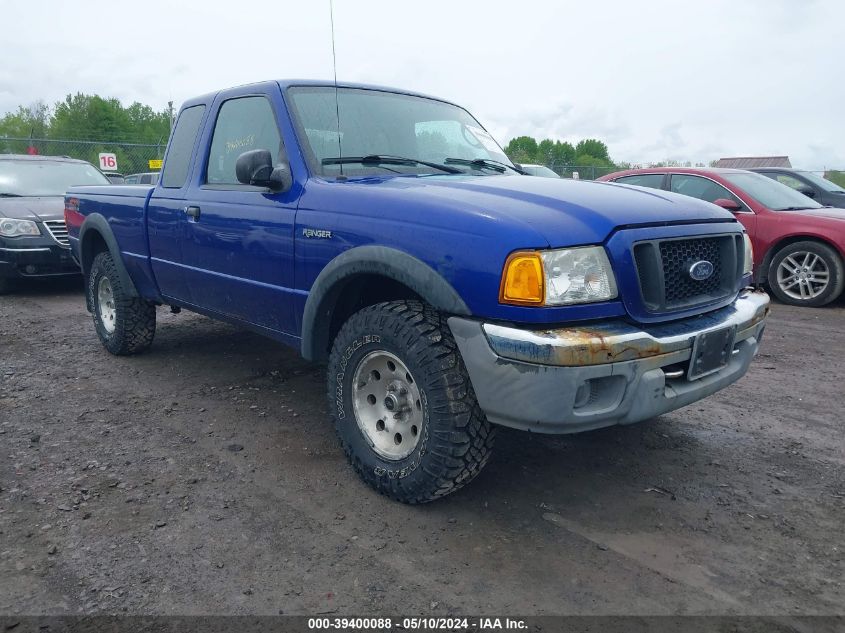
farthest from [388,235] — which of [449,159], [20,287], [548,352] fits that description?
[20,287]

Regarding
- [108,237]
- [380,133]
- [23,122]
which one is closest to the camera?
[380,133]

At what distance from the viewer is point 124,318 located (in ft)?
16.8

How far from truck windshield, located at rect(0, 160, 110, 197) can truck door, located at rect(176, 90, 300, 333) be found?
5563 mm

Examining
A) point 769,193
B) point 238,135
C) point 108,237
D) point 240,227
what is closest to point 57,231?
point 108,237

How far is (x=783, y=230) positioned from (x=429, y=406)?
636 centimetres

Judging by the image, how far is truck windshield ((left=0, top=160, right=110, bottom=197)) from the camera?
868 centimetres

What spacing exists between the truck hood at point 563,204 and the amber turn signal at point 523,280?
11 centimetres

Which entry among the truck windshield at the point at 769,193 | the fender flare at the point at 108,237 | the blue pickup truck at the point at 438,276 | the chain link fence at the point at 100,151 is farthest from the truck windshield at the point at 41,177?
the chain link fence at the point at 100,151

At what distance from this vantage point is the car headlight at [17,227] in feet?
25.6

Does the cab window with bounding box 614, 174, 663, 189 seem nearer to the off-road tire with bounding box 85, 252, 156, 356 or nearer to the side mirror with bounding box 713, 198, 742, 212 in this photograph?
the side mirror with bounding box 713, 198, 742, 212

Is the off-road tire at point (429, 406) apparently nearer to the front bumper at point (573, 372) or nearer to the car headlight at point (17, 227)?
the front bumper at point (573, 372)

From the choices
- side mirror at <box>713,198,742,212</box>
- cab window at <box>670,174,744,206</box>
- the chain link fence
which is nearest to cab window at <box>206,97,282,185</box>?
side mirror at <box>713,198,742,212</box>

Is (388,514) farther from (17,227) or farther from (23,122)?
(23,122)

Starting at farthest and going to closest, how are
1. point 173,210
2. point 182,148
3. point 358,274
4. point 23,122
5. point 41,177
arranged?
point 23,122 → point 41,177 → point 182,148 → point 173,210 → point 358,274
